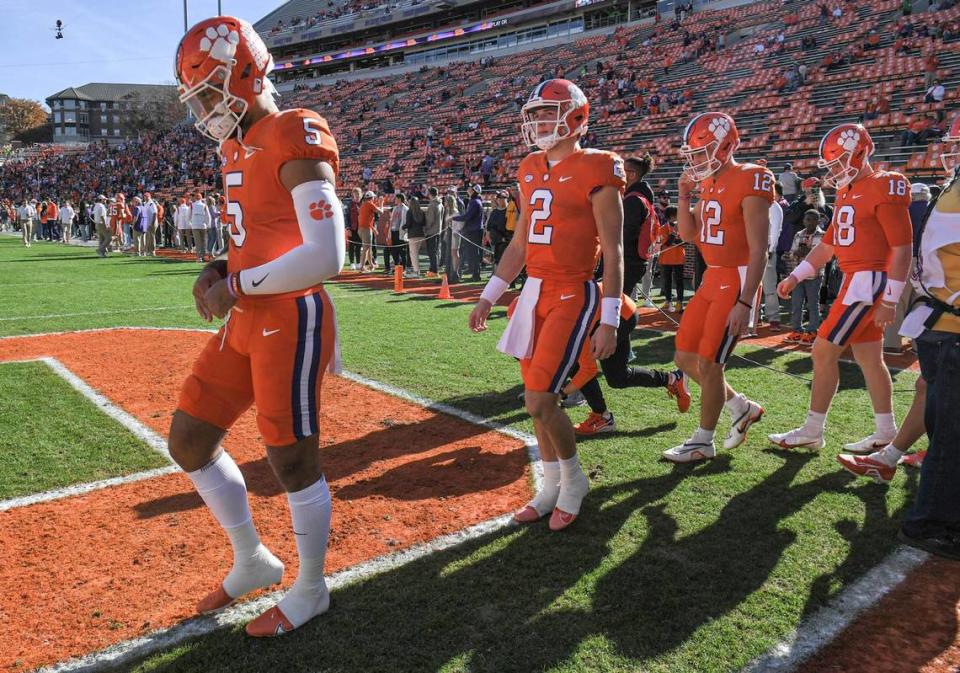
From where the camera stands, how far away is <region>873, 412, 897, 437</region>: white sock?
15.1 ft

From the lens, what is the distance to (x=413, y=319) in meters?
10.1

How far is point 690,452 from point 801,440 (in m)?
0.82

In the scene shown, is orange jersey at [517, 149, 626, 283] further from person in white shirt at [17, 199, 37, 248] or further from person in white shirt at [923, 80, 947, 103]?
person in white shirt at [17, 199, 37, 248]

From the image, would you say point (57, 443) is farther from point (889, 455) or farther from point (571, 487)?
point (889, 455)

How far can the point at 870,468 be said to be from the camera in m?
4.13

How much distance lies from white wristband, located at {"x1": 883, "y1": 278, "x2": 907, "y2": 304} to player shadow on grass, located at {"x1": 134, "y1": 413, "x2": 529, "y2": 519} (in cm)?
246

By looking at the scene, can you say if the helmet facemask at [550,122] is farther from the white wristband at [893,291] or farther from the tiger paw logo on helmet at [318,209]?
the white wristband at [893,291]

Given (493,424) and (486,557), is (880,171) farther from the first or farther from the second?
(486,557)

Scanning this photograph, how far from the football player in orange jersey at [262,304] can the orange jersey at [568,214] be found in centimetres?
128

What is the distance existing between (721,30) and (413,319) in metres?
30.6

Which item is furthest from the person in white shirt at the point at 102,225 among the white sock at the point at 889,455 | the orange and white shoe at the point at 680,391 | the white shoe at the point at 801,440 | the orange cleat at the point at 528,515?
the white sock at the point at 889,455

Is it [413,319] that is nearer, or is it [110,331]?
[110,331]

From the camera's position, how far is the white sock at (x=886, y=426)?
4.62m

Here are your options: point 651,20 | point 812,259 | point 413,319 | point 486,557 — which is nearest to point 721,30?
point 651,20
